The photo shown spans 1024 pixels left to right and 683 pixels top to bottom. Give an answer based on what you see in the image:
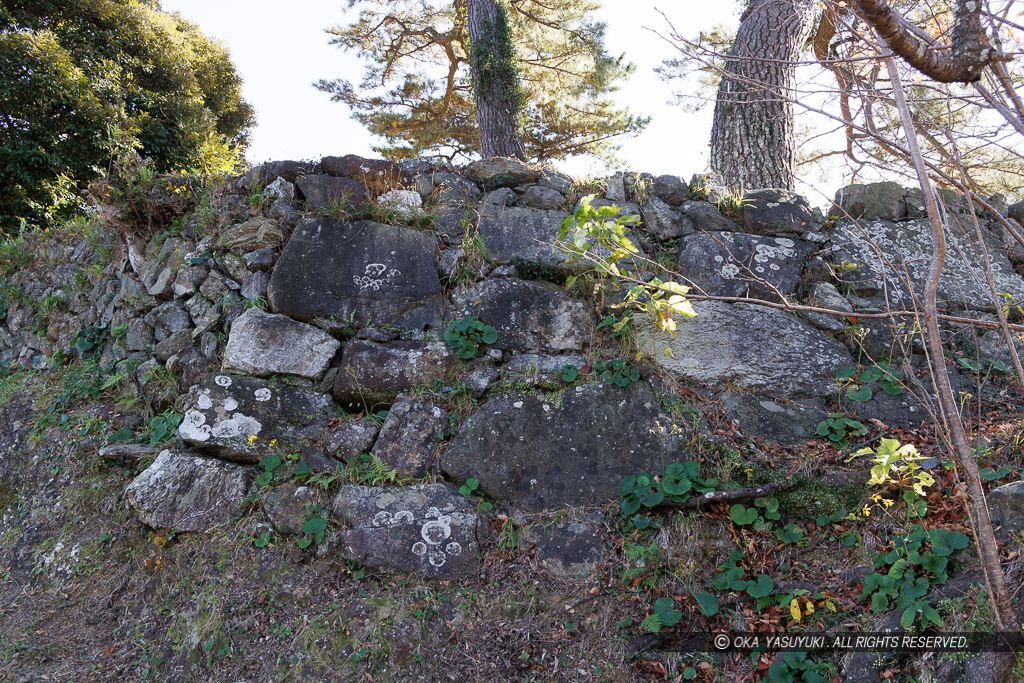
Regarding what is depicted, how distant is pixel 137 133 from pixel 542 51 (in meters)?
5.69

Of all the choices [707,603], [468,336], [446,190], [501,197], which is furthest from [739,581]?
[446,190]

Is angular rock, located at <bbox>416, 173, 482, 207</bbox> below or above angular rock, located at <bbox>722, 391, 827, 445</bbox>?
above

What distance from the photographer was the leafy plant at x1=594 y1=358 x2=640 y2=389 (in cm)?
342

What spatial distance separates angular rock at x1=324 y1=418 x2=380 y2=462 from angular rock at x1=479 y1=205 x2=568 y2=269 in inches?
57.5

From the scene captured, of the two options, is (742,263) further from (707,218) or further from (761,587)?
(761,587)

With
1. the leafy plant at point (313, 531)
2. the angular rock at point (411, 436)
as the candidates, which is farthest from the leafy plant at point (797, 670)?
the leafy plant at point (313, 531)

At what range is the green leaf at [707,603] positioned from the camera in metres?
2.51

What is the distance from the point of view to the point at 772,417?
10.9ft

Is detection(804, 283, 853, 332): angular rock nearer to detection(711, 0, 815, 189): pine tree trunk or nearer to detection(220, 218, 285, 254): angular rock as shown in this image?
detection(711, 0, 815, 189): pine tree trunk

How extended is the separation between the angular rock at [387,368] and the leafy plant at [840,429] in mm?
2202

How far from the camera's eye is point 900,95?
6.34 feet

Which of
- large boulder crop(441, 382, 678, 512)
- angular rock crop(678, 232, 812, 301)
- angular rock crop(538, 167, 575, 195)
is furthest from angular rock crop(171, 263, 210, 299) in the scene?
angular rock crop(678, 232, 812, 301)

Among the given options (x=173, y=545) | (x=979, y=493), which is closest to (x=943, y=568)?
(x=979, y=493)

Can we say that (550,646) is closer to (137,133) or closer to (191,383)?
(191,383)
